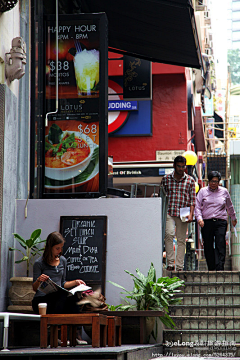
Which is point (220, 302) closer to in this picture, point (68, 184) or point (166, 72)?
point (68, 184)

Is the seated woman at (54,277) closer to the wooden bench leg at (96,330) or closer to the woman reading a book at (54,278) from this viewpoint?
A: the woman reading a book at (54,278)

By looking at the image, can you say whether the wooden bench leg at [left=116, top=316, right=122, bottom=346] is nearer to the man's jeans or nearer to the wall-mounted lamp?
the wall-mounted lamp

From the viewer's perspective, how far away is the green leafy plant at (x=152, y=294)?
7.75 metres

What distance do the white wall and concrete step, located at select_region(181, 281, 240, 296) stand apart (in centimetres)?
130

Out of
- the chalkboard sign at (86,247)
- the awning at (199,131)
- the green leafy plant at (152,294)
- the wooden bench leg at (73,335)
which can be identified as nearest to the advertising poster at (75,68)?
the chalkboard sign at (86,247)

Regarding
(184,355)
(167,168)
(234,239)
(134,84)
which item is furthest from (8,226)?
(234,239)

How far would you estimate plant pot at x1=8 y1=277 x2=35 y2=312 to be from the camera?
7.61 meters

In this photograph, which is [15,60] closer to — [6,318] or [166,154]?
[6,318]

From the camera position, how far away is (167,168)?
18031mm

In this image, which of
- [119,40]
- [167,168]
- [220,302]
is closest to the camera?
[220,302]

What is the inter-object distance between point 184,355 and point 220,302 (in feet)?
5.10

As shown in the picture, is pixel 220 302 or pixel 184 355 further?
pixel 220 302

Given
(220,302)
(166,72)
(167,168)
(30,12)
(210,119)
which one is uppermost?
(210,119)

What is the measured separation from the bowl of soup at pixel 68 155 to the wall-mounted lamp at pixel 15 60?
1558 mm
